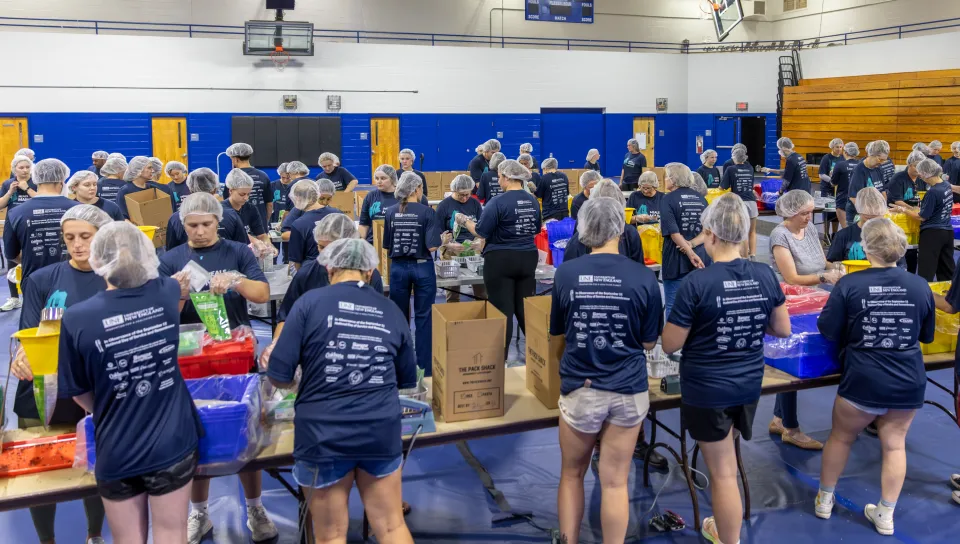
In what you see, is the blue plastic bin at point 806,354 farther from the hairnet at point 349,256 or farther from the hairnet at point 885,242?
the hairnet at point 349,256

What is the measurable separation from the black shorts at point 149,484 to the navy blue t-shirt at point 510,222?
329 cm

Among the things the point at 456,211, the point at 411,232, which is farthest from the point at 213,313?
the point at 456,211

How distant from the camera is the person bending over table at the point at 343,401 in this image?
265 centimetres

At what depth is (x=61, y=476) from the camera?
9.35 feet

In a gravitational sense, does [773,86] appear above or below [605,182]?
above

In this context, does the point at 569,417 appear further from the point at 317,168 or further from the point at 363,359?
the point at 317,168

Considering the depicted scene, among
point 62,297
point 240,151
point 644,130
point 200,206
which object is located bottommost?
point 62,297

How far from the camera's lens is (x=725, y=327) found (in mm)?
3133

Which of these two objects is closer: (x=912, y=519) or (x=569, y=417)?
(x=569, y=417)

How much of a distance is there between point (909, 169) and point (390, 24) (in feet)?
42.3

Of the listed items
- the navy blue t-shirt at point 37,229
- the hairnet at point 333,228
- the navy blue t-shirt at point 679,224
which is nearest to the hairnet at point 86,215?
the hairnet at point 333,228

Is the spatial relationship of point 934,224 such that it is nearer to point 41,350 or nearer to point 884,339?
point 884,339

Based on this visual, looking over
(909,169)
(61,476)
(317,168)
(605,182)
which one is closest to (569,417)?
(61,476)

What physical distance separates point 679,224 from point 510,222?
139 centimetres
